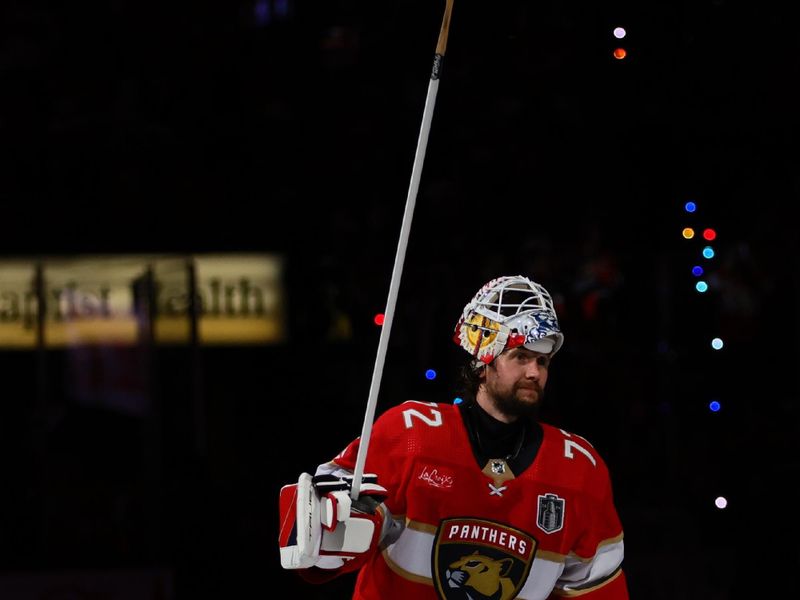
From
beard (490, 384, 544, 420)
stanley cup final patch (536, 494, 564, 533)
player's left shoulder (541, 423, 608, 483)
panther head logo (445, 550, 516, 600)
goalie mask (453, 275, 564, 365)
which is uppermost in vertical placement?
→ goalie mask (453, 275, 564, 365)

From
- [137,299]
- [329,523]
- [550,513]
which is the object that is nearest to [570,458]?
[550,513]

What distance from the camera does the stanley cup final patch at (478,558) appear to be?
3.38 meters

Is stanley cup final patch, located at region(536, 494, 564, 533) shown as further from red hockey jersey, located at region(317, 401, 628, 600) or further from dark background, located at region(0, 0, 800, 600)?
dark background, located at region(0, 0, 800, 600)

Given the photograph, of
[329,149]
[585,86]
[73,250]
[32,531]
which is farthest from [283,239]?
[32,531]

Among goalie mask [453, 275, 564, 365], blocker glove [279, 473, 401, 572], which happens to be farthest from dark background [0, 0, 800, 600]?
blocker glove [279, 473, 401, 572]

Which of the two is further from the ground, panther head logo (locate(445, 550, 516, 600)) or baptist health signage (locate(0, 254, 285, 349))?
baptist health signage (locate(0, 254, 285, 349))

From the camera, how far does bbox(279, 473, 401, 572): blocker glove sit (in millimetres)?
3137

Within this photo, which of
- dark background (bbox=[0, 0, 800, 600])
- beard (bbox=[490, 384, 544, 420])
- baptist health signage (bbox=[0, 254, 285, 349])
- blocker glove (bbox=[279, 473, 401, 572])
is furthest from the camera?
baptist health signage (bbox=[0, 254, 285, 349])

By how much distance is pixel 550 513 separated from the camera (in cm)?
340

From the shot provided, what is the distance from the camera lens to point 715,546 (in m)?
5.86

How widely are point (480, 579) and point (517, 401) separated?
41cm

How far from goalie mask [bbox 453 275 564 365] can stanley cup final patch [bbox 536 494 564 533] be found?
13.2 inches

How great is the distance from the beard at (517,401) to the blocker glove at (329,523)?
364 millimetres

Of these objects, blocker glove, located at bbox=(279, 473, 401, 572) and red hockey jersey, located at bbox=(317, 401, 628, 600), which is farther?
red hockey jersey, located at bbox=(317, 401, 628, 600)
